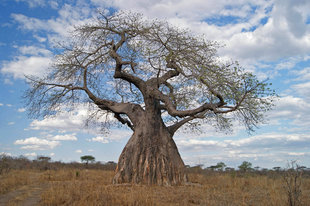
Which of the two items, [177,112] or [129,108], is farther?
[129,108]

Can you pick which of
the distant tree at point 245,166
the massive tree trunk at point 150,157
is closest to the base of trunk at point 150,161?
the massive tree trunk at point 150,157

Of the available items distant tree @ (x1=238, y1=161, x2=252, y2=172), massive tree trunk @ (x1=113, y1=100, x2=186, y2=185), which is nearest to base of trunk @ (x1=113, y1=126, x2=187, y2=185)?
massive tree trunk @ (x1=113, y1=100, x2=186, y2=185)

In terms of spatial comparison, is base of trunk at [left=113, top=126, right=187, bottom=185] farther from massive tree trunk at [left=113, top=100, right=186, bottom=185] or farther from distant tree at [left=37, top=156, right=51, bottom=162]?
distant tree at [left=37, top=156, right=51, bottom=162]

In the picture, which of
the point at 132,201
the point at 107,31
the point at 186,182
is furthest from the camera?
the point at 107,31

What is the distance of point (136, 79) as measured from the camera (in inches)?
519

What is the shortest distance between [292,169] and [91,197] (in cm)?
533

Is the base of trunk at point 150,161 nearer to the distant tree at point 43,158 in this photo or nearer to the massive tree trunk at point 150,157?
the massive tree trunk at point 150,157

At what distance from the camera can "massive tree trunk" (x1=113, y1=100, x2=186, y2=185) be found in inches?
461

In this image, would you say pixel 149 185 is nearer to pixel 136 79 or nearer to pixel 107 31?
pixel 136 79

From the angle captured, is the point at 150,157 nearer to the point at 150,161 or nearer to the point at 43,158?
the point at 150,161

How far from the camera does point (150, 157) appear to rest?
11945 mm

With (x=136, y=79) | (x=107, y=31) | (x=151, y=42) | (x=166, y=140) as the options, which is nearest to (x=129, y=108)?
(x=136, y=79)

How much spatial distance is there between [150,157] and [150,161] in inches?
6.5

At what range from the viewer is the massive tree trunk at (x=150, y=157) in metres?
11.7
